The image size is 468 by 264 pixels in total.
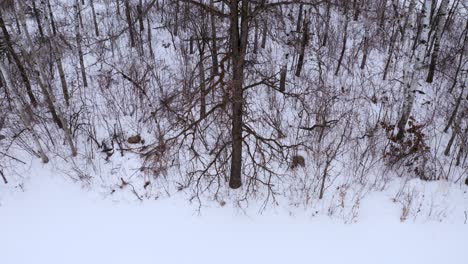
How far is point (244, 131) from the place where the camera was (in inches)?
315

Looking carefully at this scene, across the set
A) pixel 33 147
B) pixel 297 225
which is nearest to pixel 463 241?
pixel 297 225

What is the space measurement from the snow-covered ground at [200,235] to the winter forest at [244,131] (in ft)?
0.95

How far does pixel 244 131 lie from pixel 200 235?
2822mm

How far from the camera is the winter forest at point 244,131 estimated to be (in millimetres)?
7978

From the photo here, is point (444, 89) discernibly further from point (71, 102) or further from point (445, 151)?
point (71, 102)

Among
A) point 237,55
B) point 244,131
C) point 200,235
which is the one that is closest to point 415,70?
point 244,131

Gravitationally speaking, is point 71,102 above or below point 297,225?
above

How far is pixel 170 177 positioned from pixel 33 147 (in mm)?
4653

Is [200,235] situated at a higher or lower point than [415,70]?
lower

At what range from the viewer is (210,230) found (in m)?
8.23

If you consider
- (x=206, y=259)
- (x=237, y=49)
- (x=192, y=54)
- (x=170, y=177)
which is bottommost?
(x=206, y=259)

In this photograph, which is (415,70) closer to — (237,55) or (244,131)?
(244,131)

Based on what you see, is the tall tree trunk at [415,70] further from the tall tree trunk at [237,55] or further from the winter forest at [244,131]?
the tall tree trunk at [237,55]

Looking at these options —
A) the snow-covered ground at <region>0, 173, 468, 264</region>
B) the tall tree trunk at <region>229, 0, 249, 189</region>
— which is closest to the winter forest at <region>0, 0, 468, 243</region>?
the tall tree trunk at <region>229, 0, 249, 189</region>
